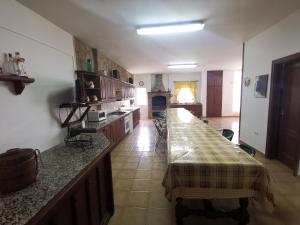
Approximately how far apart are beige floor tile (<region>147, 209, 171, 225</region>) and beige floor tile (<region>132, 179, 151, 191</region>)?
461 mm

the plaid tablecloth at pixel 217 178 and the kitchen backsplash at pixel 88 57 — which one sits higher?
the kitchen backsplash at pixel 88 57

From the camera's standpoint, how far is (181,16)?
95.8 inches

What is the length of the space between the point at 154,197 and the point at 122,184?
0.60 meters

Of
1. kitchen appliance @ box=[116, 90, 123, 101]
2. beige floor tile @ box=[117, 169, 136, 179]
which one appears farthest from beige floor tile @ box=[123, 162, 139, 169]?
kitchen appliance @ box=[116, 90, 123, 101]

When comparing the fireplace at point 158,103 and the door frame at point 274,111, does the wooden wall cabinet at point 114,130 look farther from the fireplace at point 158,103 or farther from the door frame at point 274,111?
the fireplace at point 158,103

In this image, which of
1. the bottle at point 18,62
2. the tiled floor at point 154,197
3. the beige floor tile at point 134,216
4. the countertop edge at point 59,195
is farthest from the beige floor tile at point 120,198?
the bottle at point 18,62

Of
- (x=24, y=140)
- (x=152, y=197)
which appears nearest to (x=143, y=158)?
(x=152, y=197)

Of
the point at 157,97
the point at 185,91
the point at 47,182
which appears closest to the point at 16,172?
the point at 47,182

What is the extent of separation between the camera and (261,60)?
3.40 m

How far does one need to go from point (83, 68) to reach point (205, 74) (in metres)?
6.84

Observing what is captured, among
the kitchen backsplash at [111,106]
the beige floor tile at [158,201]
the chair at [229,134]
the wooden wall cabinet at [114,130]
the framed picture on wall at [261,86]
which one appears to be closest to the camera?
the beige floor tile at [158,201]

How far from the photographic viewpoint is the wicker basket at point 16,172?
3.25 feet

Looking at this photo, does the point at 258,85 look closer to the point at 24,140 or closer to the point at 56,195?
the point at 56,195

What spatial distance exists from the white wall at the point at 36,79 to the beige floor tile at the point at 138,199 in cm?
143
